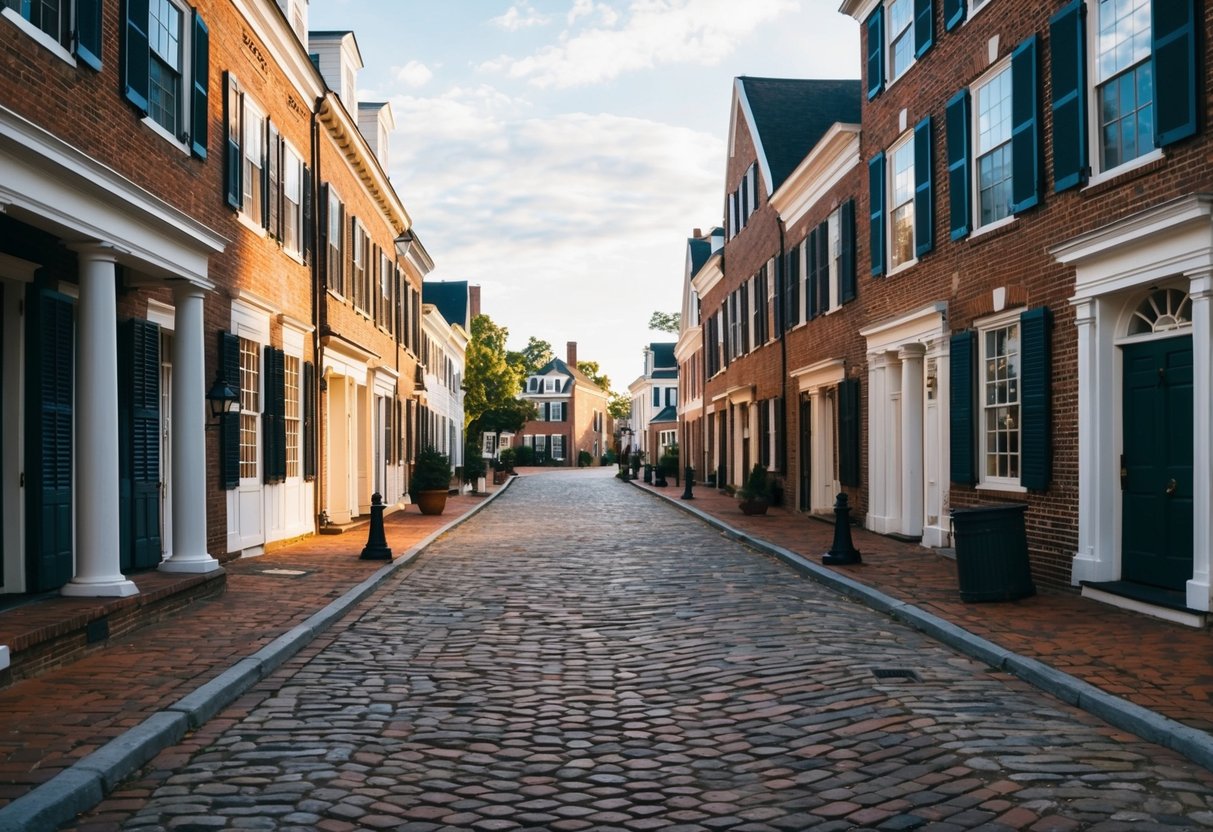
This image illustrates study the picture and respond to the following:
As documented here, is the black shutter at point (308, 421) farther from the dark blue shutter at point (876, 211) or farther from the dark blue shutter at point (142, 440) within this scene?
the dark blue shutter at point (876, 211)

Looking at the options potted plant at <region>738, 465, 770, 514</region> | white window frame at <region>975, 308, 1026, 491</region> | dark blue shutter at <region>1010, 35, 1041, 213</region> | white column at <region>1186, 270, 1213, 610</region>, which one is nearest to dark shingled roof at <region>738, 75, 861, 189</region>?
potted plant at <region>738, 465, 770, 514</region>

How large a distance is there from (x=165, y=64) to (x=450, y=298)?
42.2 metres

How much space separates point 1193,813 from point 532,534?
1596 centimetres

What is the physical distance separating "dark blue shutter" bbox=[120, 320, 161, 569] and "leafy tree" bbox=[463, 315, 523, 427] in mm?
44751

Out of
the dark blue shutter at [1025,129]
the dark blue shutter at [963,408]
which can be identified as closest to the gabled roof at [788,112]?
the dark blue shutter at [963,408]

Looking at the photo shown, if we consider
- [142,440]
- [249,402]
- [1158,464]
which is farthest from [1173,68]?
[249,402]

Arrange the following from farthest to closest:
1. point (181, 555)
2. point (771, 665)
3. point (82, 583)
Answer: point (181, 555)
point (82, 583)
point (771, 665)

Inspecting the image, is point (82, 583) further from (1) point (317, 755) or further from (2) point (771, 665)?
(2) point (771, 665)

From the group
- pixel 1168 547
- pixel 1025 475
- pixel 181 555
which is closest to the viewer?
pixel 1168 547

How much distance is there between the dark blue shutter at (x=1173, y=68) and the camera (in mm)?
9094

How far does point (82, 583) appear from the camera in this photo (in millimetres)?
8773

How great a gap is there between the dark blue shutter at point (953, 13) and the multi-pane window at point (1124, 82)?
3610 millimetres

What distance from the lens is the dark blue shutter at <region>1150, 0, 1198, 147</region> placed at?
29.8 ft

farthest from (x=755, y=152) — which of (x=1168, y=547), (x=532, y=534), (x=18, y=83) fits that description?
(x=18, y=83)
